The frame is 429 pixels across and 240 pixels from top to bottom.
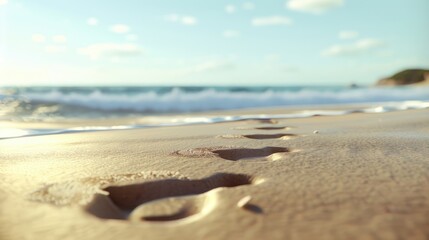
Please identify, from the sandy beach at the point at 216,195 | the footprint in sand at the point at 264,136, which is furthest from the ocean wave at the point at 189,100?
the sandy beach at the point at 216,195

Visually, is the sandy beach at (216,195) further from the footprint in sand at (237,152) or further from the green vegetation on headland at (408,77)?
the green vegetation on headland at (408,77)

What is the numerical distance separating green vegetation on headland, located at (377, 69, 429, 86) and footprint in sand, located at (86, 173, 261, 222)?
5126 centimetres

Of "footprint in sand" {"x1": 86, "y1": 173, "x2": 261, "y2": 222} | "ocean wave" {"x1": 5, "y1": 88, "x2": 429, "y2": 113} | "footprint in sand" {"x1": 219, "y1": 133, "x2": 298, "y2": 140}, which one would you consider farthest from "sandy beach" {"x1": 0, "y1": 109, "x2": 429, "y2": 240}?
"ocean wave" {"x1": 5, "y1": 88, "x2": 429, "y2": 113}

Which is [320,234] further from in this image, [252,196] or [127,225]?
[127,225]

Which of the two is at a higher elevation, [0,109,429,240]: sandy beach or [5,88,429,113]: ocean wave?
[5,88,429,113]: ocean wave

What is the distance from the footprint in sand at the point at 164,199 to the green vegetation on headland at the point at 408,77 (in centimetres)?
5126

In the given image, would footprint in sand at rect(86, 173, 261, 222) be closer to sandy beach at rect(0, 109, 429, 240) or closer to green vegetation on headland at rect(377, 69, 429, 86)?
sandy beach at rect(0, 109, 429, 240)

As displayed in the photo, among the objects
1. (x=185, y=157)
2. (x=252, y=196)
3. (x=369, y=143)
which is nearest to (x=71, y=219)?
(x=252, y=196)

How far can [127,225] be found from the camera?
1.38 meters

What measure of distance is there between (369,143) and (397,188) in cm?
138

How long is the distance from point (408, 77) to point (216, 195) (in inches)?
2199

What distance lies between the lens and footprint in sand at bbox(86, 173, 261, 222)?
1.53 meters

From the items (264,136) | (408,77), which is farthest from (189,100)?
(408,77)

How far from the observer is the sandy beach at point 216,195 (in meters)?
1.33
